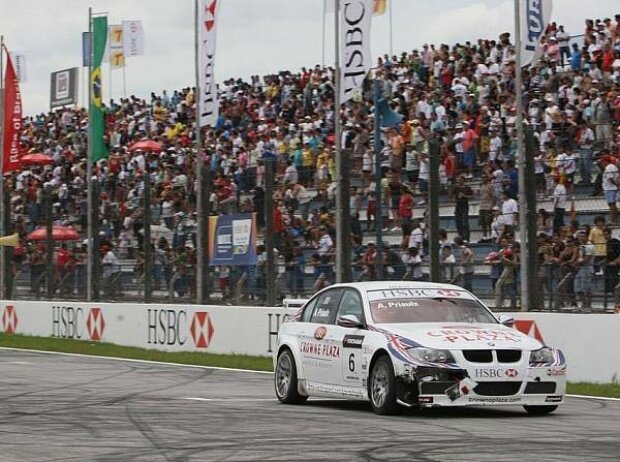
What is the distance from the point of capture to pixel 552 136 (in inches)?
838

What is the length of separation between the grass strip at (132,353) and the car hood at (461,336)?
8.79 meters

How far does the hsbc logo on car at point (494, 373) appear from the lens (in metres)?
13.4

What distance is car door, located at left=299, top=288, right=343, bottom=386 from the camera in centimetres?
1500

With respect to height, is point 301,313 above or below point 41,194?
below

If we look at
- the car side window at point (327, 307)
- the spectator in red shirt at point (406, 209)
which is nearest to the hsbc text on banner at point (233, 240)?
the spectator in red shirt at point (406, 209)

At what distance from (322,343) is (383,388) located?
148cm

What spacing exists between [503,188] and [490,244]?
813mm

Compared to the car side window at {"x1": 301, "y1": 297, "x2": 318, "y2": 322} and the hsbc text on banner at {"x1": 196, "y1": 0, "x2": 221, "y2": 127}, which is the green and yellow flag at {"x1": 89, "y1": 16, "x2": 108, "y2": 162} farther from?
the car side window at {"x1": 301, "y1": 297, "x2": 318, "y2": 322}

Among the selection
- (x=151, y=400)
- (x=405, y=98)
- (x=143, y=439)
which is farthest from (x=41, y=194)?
(x=143, y=439)

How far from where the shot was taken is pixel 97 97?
34000 mm

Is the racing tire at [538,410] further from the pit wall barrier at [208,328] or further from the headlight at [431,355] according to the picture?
the pit wall barrier at [208,328]

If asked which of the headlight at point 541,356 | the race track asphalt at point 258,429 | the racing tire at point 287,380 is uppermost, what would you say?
the headlight at point 541,356

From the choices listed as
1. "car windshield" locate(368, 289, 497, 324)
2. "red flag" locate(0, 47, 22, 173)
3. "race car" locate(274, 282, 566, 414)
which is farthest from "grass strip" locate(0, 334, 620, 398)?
"red flag" locate(0, 47, 22, 173)

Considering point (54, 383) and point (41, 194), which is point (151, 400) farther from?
point (41, 194)
